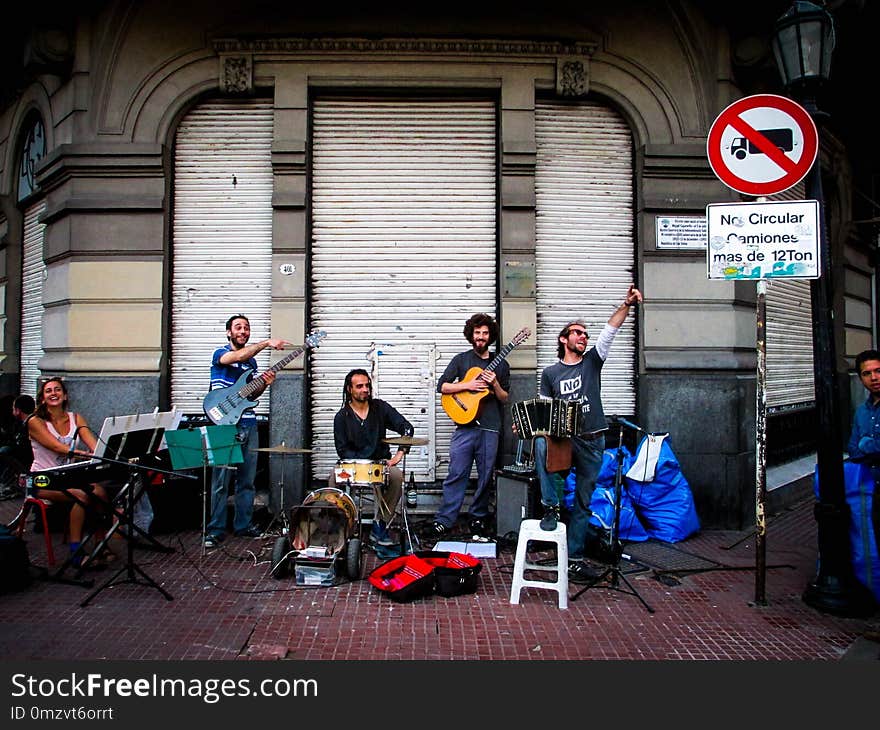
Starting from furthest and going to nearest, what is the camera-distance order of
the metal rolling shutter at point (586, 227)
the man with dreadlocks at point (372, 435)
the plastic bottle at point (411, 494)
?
the metal rolling shutter at point (586, 227) < the plastic bottle at point (411, 494) < the man with dreadlocks at point (372, 435)

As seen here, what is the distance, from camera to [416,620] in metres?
4.75

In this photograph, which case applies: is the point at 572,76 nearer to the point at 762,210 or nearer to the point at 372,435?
the point at 762,210

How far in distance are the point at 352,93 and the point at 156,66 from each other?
233 centimetres

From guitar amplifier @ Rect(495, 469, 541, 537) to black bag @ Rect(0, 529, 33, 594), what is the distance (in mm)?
4284

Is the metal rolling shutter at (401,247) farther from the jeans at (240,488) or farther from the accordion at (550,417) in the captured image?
the accordion at (550,417)

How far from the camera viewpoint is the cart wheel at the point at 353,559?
5.59m

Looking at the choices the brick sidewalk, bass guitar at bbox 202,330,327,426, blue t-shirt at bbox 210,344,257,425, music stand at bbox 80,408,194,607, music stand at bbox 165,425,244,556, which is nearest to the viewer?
the brick sidewalk

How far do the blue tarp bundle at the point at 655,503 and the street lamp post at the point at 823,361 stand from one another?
5.73 feet

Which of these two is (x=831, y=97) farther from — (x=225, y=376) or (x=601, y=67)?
(x=225, y=376)

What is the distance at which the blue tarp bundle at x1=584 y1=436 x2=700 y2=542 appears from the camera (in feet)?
22.6

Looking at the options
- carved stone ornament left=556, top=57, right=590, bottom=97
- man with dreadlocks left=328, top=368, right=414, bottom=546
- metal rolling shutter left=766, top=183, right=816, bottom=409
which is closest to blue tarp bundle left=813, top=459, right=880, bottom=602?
man with dreadlocks left=328, top=368, right=414, bottom=546

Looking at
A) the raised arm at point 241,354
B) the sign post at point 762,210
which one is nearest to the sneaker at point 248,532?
the raised arm at point 241,354

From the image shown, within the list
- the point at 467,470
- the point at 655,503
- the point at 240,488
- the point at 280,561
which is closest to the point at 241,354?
the point at 240,488

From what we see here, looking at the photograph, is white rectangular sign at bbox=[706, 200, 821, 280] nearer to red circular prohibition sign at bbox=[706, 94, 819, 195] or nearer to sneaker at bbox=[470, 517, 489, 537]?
red circular prohibition sign at bbox=[706, 94, 819, 195]
